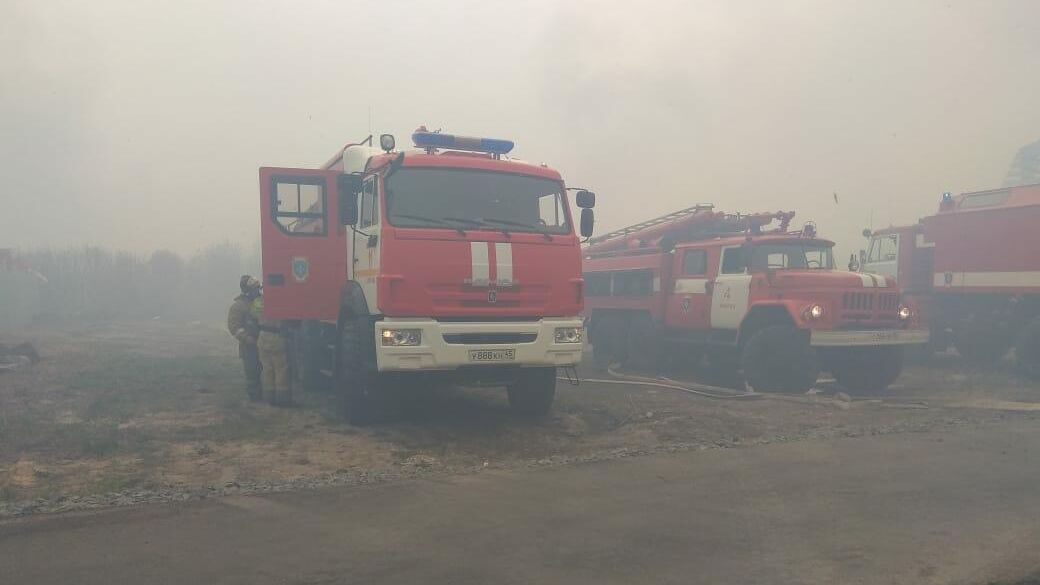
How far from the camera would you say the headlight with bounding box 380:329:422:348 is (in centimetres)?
719

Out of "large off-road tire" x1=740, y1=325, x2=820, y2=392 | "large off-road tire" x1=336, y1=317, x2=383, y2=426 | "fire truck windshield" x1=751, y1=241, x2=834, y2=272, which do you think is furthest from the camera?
"fire truck windshield" x1=751, y1=241, x2=834, y2=272

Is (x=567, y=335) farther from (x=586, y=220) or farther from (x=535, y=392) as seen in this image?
(x=586, y=220)

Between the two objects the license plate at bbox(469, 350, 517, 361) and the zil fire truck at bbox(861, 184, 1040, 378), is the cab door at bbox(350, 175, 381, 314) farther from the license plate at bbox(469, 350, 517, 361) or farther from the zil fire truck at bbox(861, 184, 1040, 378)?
the zil fire truck at bbox(861, 184, 1040, 378)

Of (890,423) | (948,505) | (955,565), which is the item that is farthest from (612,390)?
(955,565)

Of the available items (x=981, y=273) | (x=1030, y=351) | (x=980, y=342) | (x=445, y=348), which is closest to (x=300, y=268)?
(x=445, y=348)

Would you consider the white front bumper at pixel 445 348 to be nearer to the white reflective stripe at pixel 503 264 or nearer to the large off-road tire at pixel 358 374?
the large off-road tire at pixel 358 374

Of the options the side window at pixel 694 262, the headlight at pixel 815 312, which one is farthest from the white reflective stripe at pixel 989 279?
the side window at pixel 694 262

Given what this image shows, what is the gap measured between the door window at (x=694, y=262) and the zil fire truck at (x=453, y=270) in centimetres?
425

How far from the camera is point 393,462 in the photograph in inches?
262

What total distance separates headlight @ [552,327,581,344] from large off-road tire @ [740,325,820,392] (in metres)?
4.03

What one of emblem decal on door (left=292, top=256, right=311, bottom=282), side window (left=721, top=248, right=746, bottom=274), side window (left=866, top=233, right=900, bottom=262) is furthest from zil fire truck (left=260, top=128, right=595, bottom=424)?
side window (left=866, top=233, right=900, bottom=262)

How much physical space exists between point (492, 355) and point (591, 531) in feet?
10.0

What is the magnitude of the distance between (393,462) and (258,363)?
423cm

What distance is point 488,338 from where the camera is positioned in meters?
7.41
